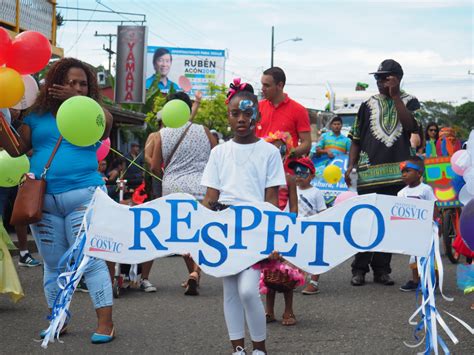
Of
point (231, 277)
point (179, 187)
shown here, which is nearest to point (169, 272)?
point (179, 187)

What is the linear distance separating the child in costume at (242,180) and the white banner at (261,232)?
0.64ft

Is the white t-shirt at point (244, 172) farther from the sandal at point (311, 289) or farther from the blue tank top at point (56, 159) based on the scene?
the sandal at point (311, 289)

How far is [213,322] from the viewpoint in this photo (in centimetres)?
650

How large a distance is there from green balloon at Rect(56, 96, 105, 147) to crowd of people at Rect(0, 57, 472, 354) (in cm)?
34

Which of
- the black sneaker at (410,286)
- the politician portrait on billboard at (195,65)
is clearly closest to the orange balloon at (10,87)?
the black sneaker at (410,286)

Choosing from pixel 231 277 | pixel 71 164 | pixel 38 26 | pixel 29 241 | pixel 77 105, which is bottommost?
pixel 29 241

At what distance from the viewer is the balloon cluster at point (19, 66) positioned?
5.69 m

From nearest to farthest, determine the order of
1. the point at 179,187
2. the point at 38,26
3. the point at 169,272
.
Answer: the point at 179,187, the point at 169,272, the point at 38,26

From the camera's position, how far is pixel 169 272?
9.62m

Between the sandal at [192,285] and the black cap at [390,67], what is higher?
the black cap at [390,67]

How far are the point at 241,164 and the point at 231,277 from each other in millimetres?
701

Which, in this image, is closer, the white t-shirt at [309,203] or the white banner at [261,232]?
Result: the white banner at [261,232]

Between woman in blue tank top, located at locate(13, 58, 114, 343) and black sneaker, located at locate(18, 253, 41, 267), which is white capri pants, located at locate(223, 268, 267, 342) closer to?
woman in blue tank top, located at locate(13, 58, 114, 343)

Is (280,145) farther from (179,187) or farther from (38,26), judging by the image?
(38,26)
